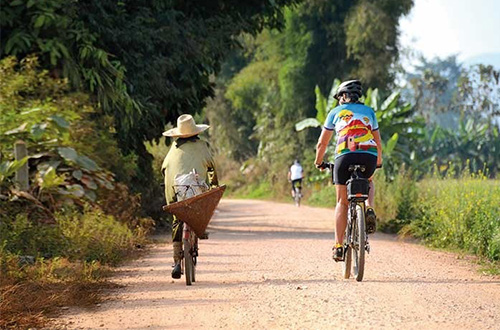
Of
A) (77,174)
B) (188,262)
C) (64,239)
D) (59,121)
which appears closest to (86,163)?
(77,174)

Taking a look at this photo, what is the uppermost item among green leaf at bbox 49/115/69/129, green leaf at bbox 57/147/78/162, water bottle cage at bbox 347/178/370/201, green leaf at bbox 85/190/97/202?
green leaf at bbox 49/115/69/129

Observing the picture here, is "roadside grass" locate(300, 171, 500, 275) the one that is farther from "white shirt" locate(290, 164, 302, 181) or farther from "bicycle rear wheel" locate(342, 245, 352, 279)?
"white shirt" locate(290, 164, 302, 181)

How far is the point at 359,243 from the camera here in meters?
9.25

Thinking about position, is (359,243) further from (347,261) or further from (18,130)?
(18,130)

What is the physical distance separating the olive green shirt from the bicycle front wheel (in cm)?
169

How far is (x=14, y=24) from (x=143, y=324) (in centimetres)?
1012

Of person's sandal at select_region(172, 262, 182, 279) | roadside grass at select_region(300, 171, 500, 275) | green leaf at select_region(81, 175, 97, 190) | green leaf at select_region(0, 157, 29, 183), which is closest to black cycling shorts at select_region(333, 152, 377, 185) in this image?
person's sandal at select_region(172, 262, 182, 279)

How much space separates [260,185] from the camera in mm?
50219

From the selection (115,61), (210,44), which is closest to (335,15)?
(210,44)

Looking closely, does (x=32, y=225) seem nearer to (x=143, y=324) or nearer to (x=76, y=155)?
(x=76, y=155)

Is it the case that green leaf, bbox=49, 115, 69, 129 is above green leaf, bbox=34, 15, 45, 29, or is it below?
below

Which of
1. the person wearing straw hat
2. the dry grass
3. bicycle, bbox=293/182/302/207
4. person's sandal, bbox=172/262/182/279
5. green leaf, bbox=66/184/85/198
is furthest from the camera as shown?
bicycle, bbox=293/182/302/207

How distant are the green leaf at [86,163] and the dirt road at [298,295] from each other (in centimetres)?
190

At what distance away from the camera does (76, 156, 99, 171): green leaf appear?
14.7 metres
